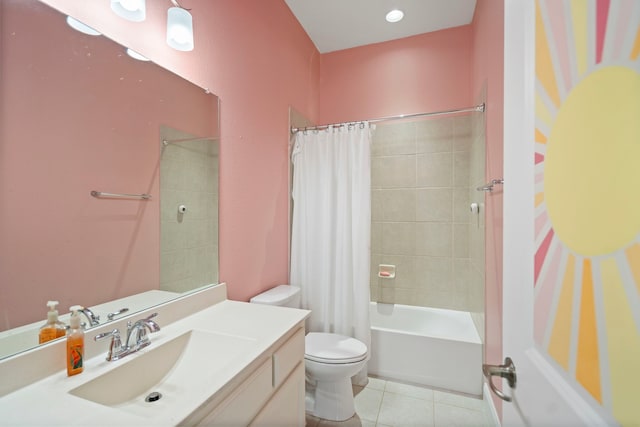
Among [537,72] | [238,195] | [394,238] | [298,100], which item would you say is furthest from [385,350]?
[298,100]

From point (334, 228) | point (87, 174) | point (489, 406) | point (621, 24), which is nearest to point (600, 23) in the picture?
point (621, 24)

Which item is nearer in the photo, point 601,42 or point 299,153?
point 601,42

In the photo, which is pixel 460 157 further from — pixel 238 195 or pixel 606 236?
pixel 606 236

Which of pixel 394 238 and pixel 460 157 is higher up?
pixel 460 157

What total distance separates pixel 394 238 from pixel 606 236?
239 centimetres

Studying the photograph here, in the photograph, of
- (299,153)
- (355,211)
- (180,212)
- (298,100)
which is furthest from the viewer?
(298,100)

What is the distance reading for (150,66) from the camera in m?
1.16

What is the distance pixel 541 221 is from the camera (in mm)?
537

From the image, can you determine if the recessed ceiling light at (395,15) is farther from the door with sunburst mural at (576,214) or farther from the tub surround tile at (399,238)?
the door with sunburst mural at (576,214)

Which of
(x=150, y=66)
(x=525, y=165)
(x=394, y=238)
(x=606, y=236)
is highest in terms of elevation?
(x=150, y=66)

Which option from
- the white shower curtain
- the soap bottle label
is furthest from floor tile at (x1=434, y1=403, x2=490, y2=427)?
the soap bottle label

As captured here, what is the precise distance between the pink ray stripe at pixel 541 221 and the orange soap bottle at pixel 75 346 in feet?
4.04

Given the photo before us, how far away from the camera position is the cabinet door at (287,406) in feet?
3.25

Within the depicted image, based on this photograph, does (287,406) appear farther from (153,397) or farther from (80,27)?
(80,27)
